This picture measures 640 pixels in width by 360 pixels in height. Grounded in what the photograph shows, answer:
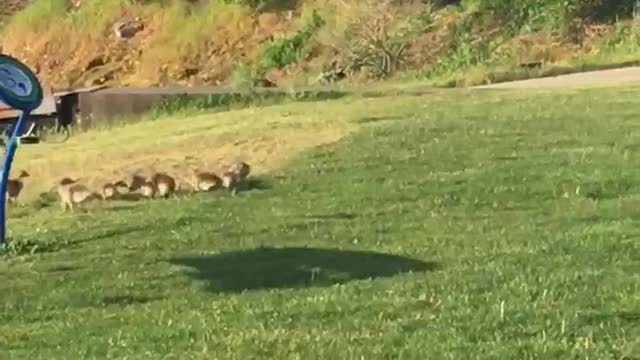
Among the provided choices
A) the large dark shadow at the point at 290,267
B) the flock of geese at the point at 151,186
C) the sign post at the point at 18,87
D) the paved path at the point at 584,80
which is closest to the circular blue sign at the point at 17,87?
the sign post at the point at 18,87

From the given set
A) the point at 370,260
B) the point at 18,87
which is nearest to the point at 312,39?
the point at 18,87

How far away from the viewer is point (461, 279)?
8.28 meters

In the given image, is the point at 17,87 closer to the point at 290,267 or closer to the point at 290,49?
the point at 290,267

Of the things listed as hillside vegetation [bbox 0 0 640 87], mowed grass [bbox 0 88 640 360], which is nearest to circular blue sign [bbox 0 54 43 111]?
mowed grass [bbox 0 88 640 360]

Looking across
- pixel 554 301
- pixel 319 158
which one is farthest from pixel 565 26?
pixel 554 301

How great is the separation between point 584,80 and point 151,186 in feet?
35.3

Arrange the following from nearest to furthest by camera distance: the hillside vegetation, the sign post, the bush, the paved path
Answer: the sign post
the paved path
the hillside vegetation
the bush

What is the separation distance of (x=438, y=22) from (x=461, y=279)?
23.9 metres

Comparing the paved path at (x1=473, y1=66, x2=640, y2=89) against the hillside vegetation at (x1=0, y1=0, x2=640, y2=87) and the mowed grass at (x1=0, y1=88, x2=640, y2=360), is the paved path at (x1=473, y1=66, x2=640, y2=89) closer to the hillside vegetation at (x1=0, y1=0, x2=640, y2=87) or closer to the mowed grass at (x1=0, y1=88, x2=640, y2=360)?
the hillside vegetation at (x1=0, y1=0, x2=640, y2=87)

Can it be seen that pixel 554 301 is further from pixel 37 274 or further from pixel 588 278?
pixel 37 274

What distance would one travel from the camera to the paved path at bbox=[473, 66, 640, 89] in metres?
21.3

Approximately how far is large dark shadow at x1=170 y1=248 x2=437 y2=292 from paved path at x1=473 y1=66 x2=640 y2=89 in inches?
460

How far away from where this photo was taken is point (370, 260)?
30.5 feet

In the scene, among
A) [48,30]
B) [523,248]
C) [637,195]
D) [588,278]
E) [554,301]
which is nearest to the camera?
[554,301]
